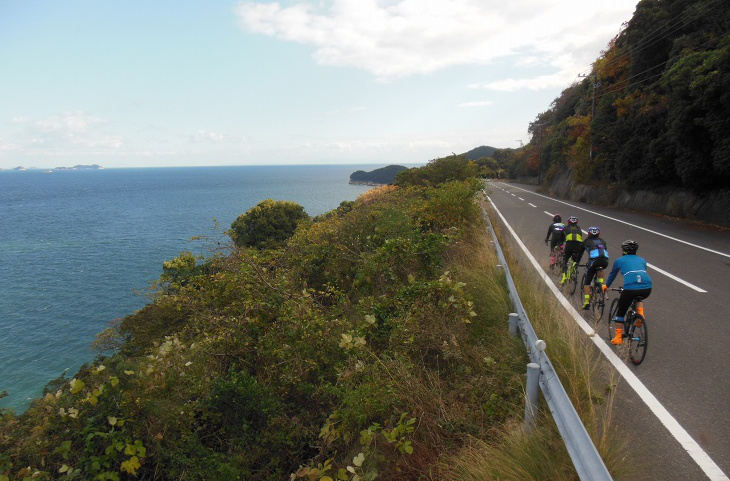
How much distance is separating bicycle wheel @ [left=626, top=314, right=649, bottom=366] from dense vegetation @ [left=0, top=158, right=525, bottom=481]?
5.54 feet

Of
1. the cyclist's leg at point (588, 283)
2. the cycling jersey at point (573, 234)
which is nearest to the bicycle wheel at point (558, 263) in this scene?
the cycling jersey at point (573, 234)

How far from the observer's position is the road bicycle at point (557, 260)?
30.8 ft

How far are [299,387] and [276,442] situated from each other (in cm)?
66

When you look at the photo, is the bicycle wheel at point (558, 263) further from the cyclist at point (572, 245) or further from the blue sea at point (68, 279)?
the blue sea at point (68, 279)

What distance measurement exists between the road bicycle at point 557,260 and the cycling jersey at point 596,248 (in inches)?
73.7

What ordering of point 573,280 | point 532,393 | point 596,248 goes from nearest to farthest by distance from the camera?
point 532,393
point 596,248
point 573,280

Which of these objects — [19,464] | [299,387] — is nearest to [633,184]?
[299,387]

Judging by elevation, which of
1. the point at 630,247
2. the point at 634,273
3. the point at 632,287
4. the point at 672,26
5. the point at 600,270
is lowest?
the point at 600,270

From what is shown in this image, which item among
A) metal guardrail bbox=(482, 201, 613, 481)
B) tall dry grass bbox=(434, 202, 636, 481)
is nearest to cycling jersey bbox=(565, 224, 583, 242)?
tall dry grass bbox=(434, 202, 636, 481)

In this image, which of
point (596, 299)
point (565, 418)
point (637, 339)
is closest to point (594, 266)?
point (596, 299)

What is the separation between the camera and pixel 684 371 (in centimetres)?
480

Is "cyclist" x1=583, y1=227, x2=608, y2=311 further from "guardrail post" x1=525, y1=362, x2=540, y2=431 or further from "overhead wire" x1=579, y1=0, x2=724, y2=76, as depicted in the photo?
"overhead wire" x1=579, y1=0, x2=724, y2=76

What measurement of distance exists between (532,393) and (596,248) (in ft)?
17.1

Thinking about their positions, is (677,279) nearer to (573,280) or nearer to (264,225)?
(573,280)
